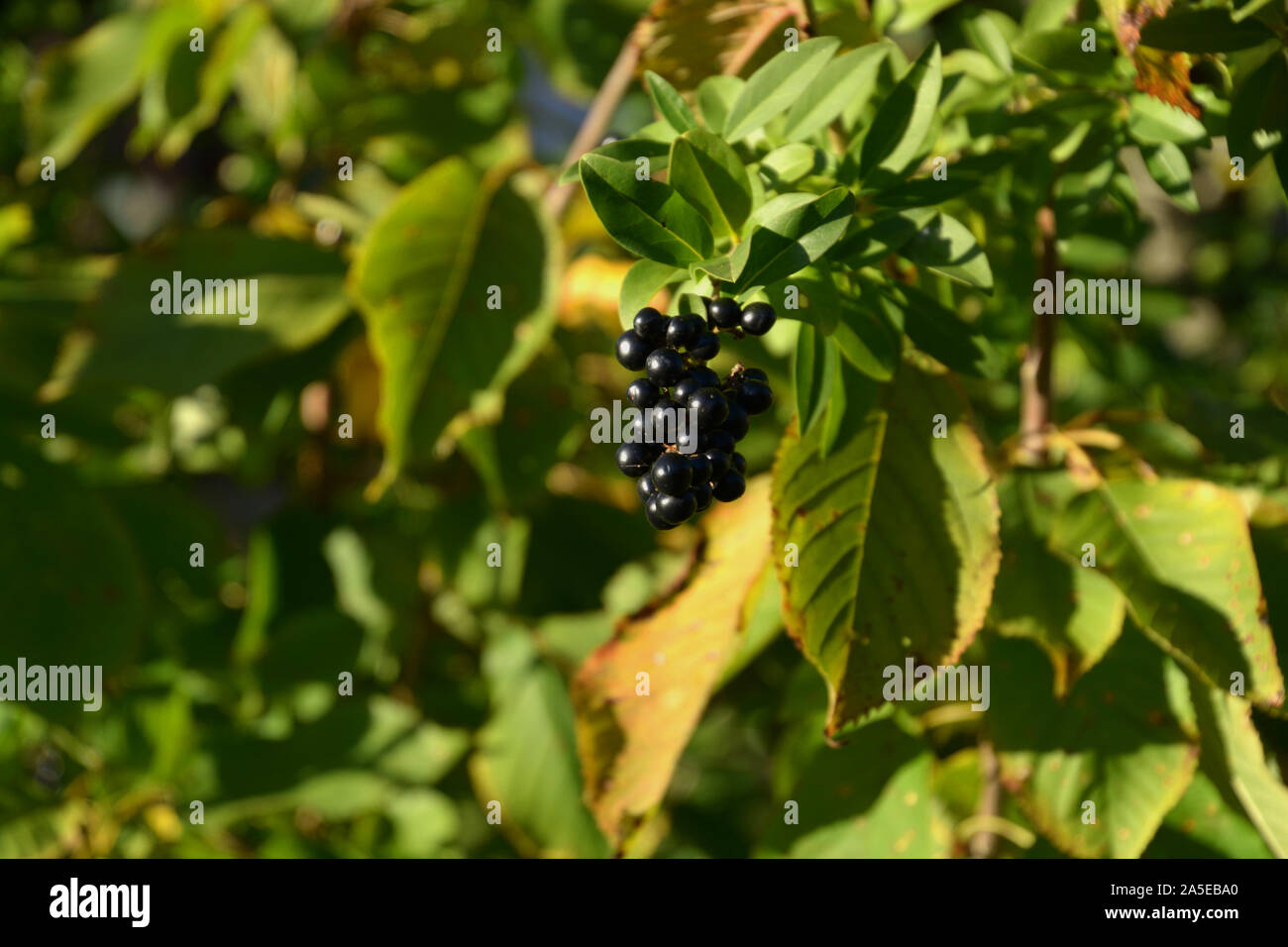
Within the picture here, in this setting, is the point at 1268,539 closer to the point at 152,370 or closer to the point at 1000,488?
the point at 1000,488

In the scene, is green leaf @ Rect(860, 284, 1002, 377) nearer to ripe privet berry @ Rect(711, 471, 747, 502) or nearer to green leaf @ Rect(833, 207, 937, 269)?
green leaf @ Rect(833, 207, 937, 269)

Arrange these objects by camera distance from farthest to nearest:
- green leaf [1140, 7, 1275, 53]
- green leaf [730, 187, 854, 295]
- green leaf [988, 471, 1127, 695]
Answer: green leaf [988, 471, 1127, 695], green leaf [1140, 7, 1275, 53], green leaf [730, 187, 854, 295]

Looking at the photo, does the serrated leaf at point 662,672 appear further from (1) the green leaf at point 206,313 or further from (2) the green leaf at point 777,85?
(1) the green leaf at point 206,313

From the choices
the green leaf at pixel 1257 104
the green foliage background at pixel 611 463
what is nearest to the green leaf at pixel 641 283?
the green foliage background at pixel 611 463

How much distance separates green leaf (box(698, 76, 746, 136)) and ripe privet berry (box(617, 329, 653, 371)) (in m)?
0.19

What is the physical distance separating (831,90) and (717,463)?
29 cm

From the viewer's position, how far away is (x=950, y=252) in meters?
0.71

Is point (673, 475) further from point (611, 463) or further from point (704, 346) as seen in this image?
point (611, 463)

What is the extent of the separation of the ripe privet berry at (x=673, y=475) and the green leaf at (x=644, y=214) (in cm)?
13

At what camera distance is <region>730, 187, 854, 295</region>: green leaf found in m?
0.60

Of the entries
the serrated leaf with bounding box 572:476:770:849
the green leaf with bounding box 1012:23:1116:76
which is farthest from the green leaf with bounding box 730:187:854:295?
the serrated leaf with bounding box 572:476:770:849

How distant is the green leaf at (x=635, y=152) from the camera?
68 cm

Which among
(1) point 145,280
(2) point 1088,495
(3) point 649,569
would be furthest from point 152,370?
(2) point 1088,495
